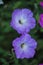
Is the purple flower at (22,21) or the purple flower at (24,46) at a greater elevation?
the purple flower at (22,21)

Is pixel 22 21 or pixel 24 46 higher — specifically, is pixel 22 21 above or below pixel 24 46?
above

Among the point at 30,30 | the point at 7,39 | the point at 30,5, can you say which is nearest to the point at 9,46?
the point at 7,39

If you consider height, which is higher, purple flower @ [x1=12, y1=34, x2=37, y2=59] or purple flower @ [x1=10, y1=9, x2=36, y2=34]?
purple flower @ [x1=10, y1=9, x2=36, y2=34]
